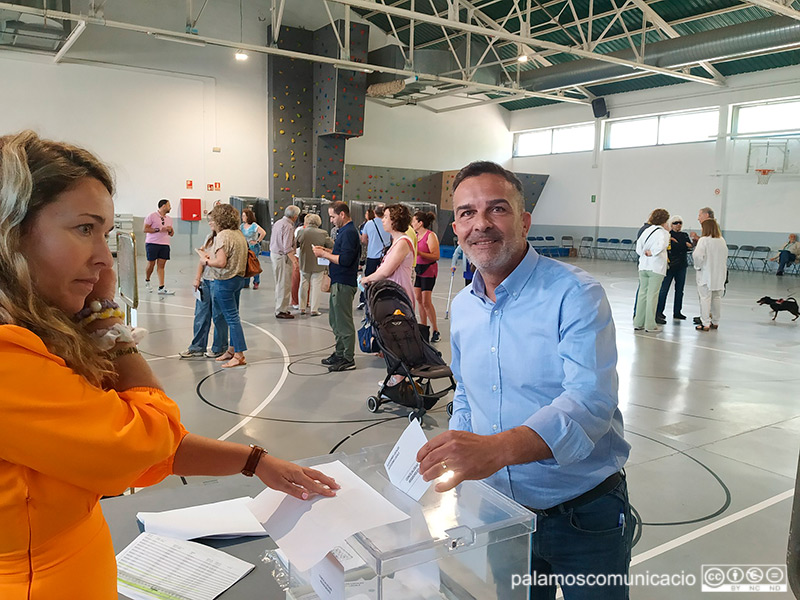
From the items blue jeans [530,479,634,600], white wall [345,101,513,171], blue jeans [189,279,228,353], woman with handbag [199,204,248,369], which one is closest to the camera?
blue jeans [530,479,634,600]

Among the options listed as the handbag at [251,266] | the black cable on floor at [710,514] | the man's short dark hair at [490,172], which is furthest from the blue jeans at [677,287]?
the man's short dark hair at [490,172]

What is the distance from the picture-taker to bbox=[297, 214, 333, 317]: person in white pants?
879cm

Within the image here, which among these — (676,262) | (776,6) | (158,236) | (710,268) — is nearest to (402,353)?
(710,268)

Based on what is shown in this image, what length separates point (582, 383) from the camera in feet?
4.77

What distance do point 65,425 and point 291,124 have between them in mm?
19613

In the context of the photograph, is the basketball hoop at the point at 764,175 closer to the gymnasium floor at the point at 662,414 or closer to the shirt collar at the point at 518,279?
the gymnasium floor at the point at 662,414

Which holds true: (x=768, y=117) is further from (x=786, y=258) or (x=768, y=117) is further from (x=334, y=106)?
(x=334, y=106)

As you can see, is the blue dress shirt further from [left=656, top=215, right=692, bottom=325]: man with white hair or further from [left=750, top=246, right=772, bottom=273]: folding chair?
[left=750, top=246, right=772, bottom=273]: folding chair

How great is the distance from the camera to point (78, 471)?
887 millimetres

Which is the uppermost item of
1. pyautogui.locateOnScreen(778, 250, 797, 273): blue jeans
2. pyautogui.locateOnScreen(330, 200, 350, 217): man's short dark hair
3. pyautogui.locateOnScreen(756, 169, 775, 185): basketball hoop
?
pyautogui.locateOnScreen(756, 169, 775, 185): basketball hoop

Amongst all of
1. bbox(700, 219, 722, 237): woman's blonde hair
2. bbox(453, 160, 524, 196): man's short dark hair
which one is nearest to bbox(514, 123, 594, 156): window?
bbox(700, 219, 722, 237): woman's blonde hair

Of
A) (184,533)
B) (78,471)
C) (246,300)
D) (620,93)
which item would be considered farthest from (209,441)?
(620,93)

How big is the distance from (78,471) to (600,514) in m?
1.30

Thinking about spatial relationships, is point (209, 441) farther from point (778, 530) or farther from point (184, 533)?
point (778, 530)
